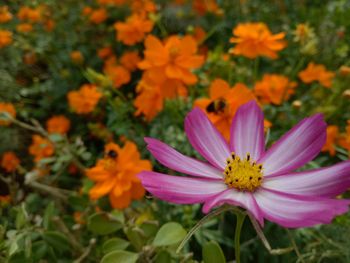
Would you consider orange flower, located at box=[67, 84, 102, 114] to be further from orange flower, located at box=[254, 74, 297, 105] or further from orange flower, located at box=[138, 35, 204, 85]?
orange flower, located at box=[254, 74, 297, 105]

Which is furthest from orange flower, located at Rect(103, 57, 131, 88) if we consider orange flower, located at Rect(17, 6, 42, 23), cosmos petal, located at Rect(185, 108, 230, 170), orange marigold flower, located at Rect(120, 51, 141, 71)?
cosmos petal, located at Rect(185, 108, 230, 170)

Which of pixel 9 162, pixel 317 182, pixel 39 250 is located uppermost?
pixel 317 182

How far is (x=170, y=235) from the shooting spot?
2.05ft

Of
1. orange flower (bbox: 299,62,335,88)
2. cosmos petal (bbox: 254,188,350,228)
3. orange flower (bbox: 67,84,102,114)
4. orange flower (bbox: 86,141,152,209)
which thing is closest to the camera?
cosmos petal (bbox: 254,188,350,228)

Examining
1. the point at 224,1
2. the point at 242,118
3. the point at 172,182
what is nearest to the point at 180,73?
the point at 242,118

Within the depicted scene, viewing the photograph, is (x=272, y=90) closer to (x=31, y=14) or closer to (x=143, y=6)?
(x=143, y=6)

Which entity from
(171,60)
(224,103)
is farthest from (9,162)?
(224,103)

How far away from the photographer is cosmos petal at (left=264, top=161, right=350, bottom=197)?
463 millimetres

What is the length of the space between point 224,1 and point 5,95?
0.79m

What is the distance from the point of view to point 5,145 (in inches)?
51.6

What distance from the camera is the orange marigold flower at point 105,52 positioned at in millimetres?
1496

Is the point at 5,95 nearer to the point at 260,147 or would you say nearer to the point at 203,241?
the point at 203,241

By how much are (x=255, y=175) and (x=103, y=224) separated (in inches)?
12.1

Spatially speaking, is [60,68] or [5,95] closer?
[5,95]
